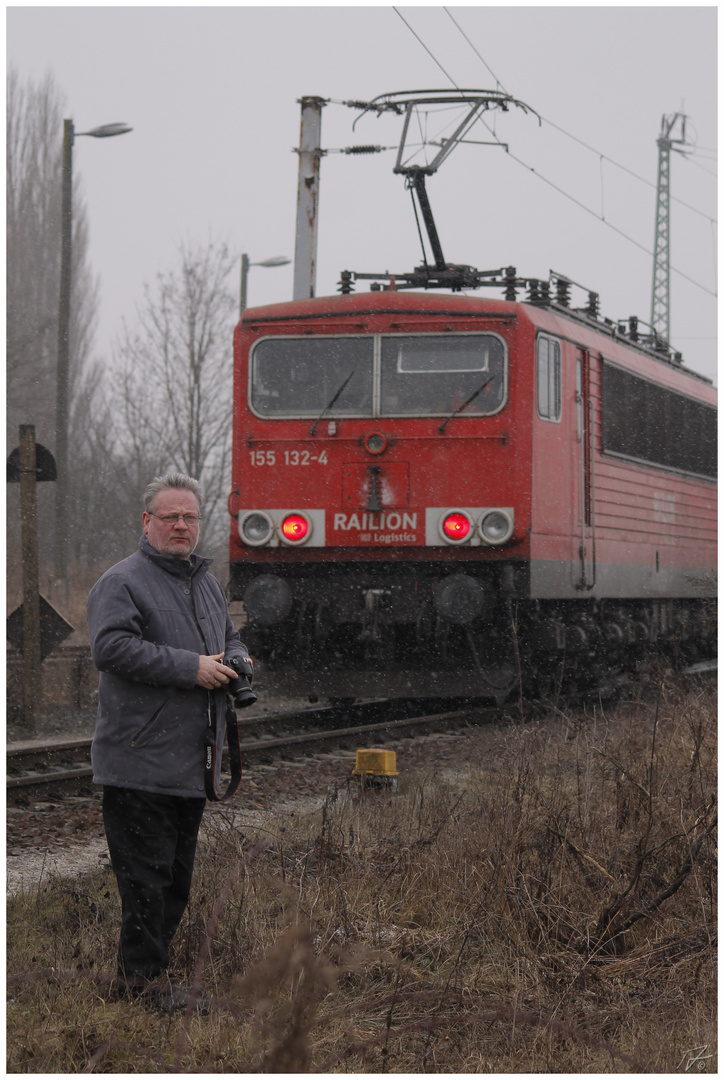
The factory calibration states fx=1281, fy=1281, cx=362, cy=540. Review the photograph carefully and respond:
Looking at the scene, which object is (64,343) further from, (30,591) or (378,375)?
(378,375)

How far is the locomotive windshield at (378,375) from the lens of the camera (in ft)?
32.4

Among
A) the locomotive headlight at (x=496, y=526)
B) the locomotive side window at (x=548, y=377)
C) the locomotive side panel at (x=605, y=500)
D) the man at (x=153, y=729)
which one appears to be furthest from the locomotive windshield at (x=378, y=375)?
the man at (x=153, y=729)

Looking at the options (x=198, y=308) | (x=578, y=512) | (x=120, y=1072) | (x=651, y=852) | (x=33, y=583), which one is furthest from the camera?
(x=198, y=308)

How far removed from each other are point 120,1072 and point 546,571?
684cm

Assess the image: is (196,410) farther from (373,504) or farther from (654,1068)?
(654,1068)

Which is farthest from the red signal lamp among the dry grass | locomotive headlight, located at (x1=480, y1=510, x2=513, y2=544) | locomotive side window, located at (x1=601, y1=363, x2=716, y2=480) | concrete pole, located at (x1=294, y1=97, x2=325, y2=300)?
concrete pole, located at (x1=294, y1=97, x2=325, y2=300)

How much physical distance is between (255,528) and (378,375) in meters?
1.54

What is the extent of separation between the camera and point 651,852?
174 inches

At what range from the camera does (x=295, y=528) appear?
998 centimetres

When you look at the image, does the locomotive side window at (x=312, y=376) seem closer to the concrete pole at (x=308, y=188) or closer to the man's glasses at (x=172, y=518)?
the concrete pole at (x=308, y=188)

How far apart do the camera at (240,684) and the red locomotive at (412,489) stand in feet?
18.7

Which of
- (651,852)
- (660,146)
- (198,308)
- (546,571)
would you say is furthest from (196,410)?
(651,852)

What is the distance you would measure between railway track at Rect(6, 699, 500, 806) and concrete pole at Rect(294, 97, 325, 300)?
5195 mm

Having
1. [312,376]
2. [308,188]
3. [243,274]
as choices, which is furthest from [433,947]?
[243,274]
